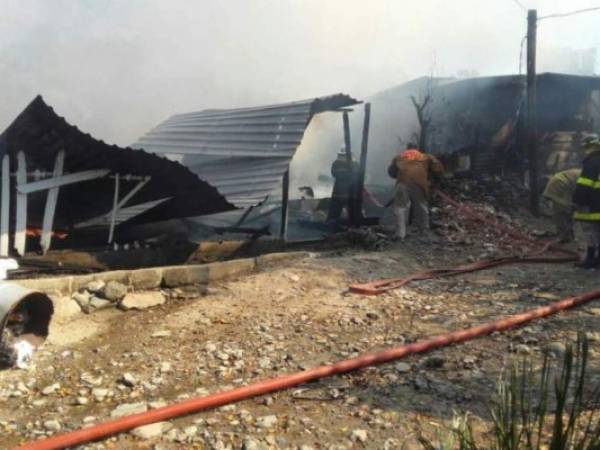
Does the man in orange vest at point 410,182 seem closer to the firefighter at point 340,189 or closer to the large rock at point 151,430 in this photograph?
the firefighter at point 340,189

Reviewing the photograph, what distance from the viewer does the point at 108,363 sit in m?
4.16

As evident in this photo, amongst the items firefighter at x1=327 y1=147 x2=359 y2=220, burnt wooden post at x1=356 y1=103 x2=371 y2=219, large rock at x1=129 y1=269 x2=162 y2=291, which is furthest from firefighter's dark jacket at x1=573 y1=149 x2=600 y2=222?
large rock at x1=129 y1=269 x2=162 y2=291

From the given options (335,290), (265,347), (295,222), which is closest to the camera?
(265,347)

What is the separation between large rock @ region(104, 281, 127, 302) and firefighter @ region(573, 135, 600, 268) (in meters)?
5.26

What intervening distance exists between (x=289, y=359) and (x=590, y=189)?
4581mm

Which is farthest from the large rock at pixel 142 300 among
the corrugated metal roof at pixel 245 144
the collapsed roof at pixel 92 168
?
the corrugated metal roof at pixel 245 144

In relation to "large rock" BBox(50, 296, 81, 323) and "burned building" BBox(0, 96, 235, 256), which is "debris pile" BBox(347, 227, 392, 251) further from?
"large rock" BBox(50, 296, 81, 323)

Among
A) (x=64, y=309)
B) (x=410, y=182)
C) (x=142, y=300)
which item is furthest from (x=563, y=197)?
(x=64, y=309)

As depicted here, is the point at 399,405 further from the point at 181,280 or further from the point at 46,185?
the point at 46,185

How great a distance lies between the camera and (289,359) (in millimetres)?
4184

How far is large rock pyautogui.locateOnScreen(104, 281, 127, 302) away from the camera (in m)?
5.34

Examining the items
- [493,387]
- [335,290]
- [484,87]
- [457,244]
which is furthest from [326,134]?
[493,387]

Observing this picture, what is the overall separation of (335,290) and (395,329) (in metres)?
1.23

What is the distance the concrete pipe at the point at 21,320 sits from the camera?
4.02 metres
